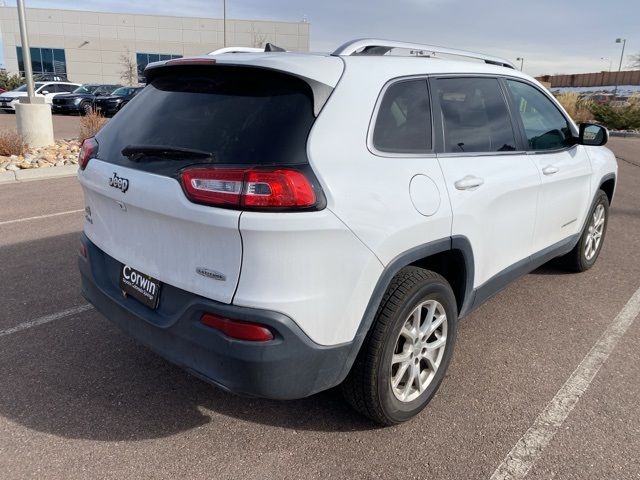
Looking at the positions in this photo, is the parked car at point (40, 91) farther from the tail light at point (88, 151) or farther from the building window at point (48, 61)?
the building window at point (48, 61)

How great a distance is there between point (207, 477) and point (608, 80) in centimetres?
5287

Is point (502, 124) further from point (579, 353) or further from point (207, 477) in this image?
point (207, 477)

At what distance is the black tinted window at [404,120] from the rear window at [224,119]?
43cm

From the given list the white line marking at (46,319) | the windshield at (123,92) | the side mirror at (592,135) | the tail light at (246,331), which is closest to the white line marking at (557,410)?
the tail light at (246,331)

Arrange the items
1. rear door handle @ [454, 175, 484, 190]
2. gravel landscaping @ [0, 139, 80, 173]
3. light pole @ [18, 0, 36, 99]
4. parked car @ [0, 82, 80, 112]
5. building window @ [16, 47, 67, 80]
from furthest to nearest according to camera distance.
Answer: building window @ [16, 47, 67, 80], parked car @ [0, 82, 80, 112], light pole @ [18, 0, 36, 99], gravel landscaping @ [0, 139, 80, 173], rear door handle @ [454, 175, 484, 190]

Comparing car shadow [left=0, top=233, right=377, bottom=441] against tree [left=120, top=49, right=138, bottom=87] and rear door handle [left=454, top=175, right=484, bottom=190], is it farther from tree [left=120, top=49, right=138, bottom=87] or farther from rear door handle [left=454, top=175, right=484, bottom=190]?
tree [left=120, top=49, right=138, bottom=87]

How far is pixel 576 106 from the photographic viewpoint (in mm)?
29781

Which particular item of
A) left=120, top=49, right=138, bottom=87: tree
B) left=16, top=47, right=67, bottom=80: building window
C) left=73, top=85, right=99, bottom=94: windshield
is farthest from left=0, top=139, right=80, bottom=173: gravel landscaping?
left=16, top=47, right=67, bottom=80: building window

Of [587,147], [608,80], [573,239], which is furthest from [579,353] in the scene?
[608,80]

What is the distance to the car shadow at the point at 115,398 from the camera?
2.81 m

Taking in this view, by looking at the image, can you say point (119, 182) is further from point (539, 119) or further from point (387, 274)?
point (539, 119)

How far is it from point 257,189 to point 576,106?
32.0m

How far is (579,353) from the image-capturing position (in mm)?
3693

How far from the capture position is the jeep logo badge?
2.59 m
